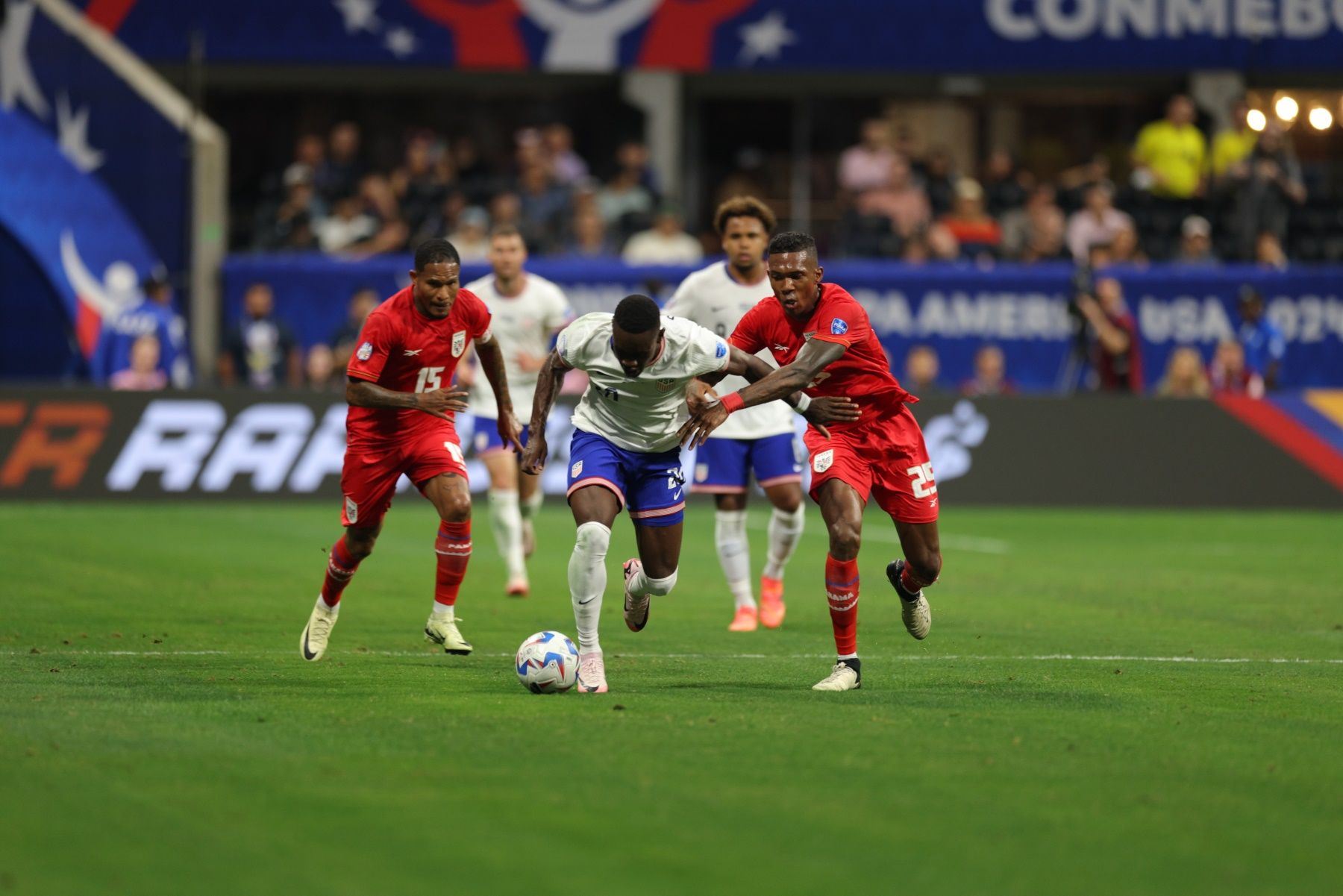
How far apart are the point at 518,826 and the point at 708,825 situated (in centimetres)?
62

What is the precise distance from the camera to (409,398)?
10.1 metres

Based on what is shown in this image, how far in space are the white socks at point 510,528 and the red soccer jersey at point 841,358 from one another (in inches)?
162

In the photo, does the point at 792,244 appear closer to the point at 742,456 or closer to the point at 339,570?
the point at 339,570

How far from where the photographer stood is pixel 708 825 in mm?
6254

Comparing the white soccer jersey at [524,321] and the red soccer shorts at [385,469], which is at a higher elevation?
the white soccer jersey at [524,321]

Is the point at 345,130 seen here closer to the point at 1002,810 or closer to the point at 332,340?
the point at 332,340

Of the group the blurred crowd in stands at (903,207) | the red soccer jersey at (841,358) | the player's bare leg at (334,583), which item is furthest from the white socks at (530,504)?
the blurred crowd in stands at (903,207)

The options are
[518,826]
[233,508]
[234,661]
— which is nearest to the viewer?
[518,826]

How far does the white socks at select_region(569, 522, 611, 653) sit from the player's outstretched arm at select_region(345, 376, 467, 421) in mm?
1221

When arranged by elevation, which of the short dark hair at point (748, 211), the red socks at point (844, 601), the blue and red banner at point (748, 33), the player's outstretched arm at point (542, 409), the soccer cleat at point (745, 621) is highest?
the blue and red banner at point (748, 33)

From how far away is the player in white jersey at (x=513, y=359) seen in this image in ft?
45.5

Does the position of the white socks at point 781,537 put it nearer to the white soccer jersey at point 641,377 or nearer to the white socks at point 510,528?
the white socks at point 510,528

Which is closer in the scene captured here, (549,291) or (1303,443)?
(549,291)

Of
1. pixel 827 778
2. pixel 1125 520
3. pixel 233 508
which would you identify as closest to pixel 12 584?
pixel 233 508
